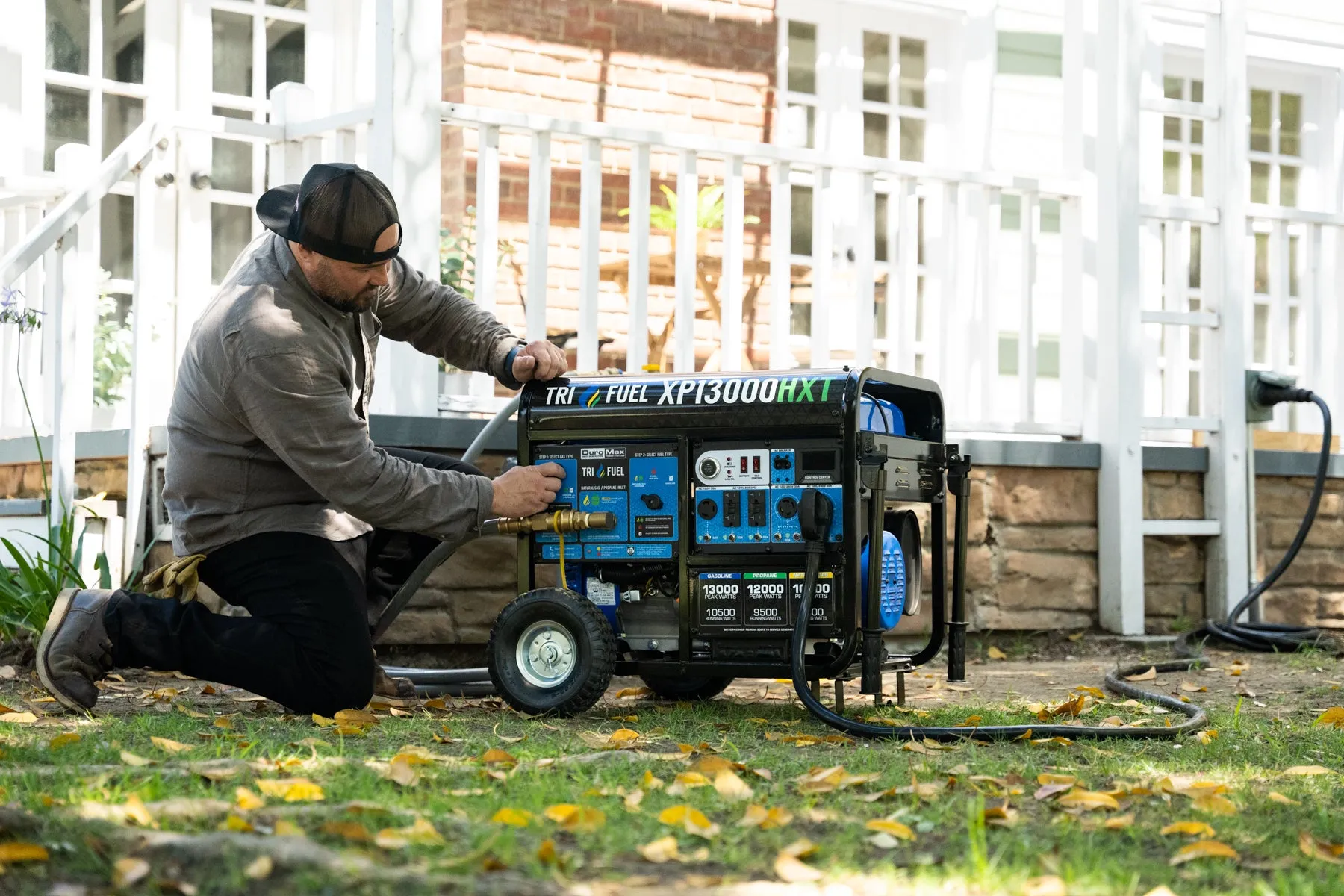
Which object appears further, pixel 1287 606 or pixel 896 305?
pixel 1287 606

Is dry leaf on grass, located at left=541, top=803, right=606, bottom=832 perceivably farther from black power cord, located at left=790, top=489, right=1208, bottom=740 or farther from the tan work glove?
the tan work glove

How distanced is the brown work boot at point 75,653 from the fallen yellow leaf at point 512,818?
1644 mm

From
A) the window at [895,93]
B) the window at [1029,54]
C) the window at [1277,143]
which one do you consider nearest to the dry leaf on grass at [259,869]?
the window at [895,93]

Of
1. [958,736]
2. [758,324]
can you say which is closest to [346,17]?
[758,324]

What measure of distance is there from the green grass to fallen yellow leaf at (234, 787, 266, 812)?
0.06ft

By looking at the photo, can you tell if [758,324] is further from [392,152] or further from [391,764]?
[391,764]

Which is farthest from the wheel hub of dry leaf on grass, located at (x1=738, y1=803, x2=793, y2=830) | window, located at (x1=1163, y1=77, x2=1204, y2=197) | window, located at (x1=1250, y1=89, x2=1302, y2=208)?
window, located at (x1=1250, y1=89, x2=1302, y2=208)

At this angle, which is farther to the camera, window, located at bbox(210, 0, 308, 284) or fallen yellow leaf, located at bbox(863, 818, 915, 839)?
window, located at bbox(210, 0, 308, 284)

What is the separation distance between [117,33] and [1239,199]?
183 inches

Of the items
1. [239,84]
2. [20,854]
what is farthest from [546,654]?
[239,84]

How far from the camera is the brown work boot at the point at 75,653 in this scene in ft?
11.0

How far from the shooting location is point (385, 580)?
3.86m

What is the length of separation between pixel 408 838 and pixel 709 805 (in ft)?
1.85

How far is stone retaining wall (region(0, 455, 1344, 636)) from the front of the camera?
16.9 feet
